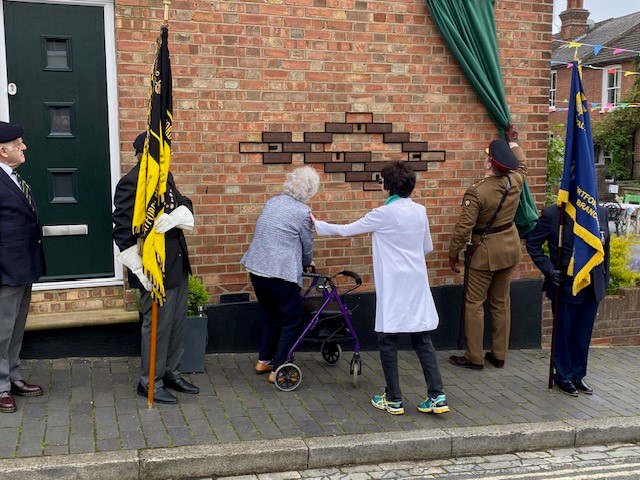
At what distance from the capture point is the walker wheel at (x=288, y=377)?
5.50 meters

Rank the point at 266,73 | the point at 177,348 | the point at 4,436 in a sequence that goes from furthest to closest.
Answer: the point at 266,73 → the point at 177,348 → the point at 4,436

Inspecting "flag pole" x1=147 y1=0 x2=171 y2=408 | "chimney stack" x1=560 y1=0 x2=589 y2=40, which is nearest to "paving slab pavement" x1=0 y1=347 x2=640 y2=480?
"flag pole" x1=147 y1=0 x2=171 y2=408

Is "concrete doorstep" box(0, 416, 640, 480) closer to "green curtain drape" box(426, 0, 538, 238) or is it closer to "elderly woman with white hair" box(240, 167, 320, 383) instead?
"elderly woman with white hair" box(240, 167, 320, 383)

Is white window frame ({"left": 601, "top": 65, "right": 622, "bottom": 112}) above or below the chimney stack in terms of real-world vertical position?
below

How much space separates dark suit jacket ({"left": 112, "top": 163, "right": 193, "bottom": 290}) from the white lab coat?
139 centimetres

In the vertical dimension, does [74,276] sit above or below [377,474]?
above

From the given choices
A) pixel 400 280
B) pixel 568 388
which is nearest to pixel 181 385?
pixel 400 280

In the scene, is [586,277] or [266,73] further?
[266,73]

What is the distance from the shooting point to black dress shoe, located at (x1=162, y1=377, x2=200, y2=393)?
212 inches

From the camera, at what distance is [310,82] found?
637 cm

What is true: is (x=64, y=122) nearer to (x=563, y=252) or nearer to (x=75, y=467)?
(x=75, y=467)

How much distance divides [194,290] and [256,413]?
1266 mm

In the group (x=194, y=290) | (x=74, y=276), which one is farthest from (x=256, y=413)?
(x=74, y=276)

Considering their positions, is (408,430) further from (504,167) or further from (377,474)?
(504,167)
